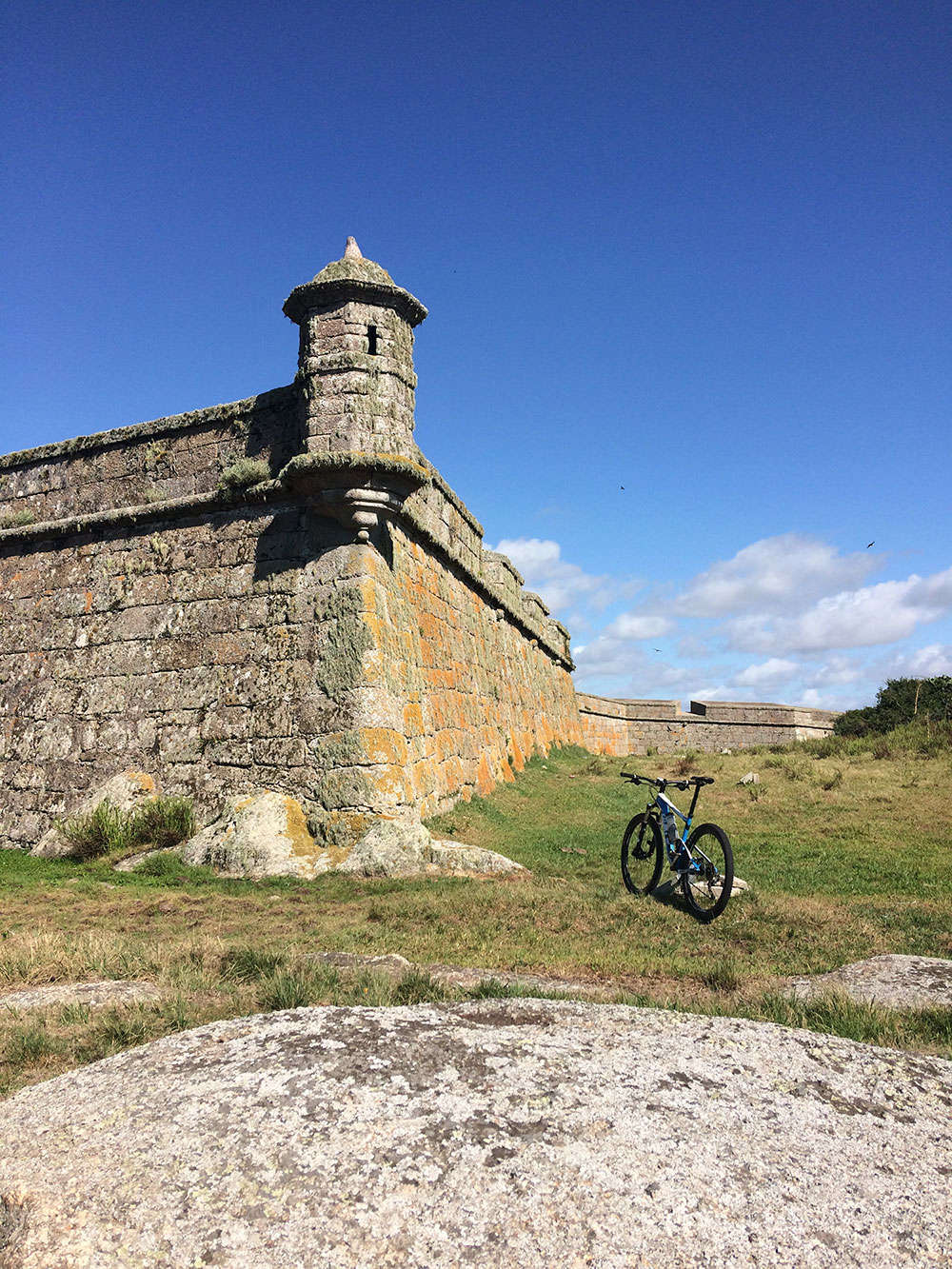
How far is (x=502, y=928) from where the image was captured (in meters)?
5.12

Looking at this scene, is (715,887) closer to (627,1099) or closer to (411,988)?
(411,988)

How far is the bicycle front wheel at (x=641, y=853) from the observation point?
21.7 ft

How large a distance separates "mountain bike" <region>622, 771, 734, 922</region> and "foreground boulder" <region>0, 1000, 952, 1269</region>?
3.35 metres

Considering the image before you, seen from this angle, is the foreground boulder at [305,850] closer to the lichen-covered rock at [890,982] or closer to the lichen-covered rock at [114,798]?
the lichen-covered rock at [114,798]

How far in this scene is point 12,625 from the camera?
10.8 m

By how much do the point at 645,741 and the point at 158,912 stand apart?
77.3 feet

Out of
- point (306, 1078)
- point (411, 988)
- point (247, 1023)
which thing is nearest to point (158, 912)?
point (411, 988)

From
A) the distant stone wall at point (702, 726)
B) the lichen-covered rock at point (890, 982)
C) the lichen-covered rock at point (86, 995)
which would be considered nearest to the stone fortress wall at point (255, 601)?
the lichen-covered rock at point (86, 995)

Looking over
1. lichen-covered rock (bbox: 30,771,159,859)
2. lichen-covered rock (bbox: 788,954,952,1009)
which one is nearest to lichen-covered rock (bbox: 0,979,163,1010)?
lichen-covered rock (bbox: 788,954,952,1009)

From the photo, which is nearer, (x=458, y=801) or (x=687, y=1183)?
(x=687, y=1183)

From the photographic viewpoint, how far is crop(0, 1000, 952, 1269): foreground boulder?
1557 millimetres

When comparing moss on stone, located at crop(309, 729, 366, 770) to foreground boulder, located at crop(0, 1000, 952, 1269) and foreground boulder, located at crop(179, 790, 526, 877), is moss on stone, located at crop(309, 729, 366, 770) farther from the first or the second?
foreground boulder, located at crop(0, 1000, 952, 1269)

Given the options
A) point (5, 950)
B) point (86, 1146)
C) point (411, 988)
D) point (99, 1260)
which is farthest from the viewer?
point (5, 950)

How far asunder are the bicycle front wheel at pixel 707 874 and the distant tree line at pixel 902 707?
1491cm
